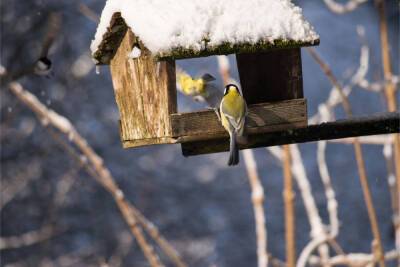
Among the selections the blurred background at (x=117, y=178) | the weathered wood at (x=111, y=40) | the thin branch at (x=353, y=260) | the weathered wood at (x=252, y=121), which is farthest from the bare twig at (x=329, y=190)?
the blurred background at (x=117, y=178)

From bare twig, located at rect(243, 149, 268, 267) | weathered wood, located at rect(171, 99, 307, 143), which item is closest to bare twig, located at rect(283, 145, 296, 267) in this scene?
bare twig, located at rect(243, 149, 268, 267)

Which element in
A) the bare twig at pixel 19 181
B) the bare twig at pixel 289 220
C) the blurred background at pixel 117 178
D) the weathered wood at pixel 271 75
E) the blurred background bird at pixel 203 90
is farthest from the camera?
the blurred background at pixel 117 178

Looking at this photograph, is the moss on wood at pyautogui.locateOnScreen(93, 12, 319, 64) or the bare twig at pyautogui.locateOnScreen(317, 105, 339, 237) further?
the bare twig at pyautogui.locateOnScreen(317, 105, 339, 237)

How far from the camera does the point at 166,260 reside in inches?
404

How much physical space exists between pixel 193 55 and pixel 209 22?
0.13m

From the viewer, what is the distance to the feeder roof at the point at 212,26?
7.72ft

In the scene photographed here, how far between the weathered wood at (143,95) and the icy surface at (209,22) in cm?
14

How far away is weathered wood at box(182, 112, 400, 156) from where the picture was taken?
2.31m

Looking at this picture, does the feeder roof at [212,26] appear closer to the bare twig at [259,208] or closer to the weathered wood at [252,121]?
the weathered wood at [252,121]

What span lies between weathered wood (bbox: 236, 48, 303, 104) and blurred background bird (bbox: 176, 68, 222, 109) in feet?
0.45

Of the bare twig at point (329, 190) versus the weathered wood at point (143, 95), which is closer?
the weathered wood at point (143, 95)

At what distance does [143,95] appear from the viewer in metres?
2.63

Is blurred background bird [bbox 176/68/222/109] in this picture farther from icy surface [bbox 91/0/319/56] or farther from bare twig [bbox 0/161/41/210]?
bare twig [bbox 0/161/41/210]

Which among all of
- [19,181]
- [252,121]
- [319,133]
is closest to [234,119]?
[252,121]
